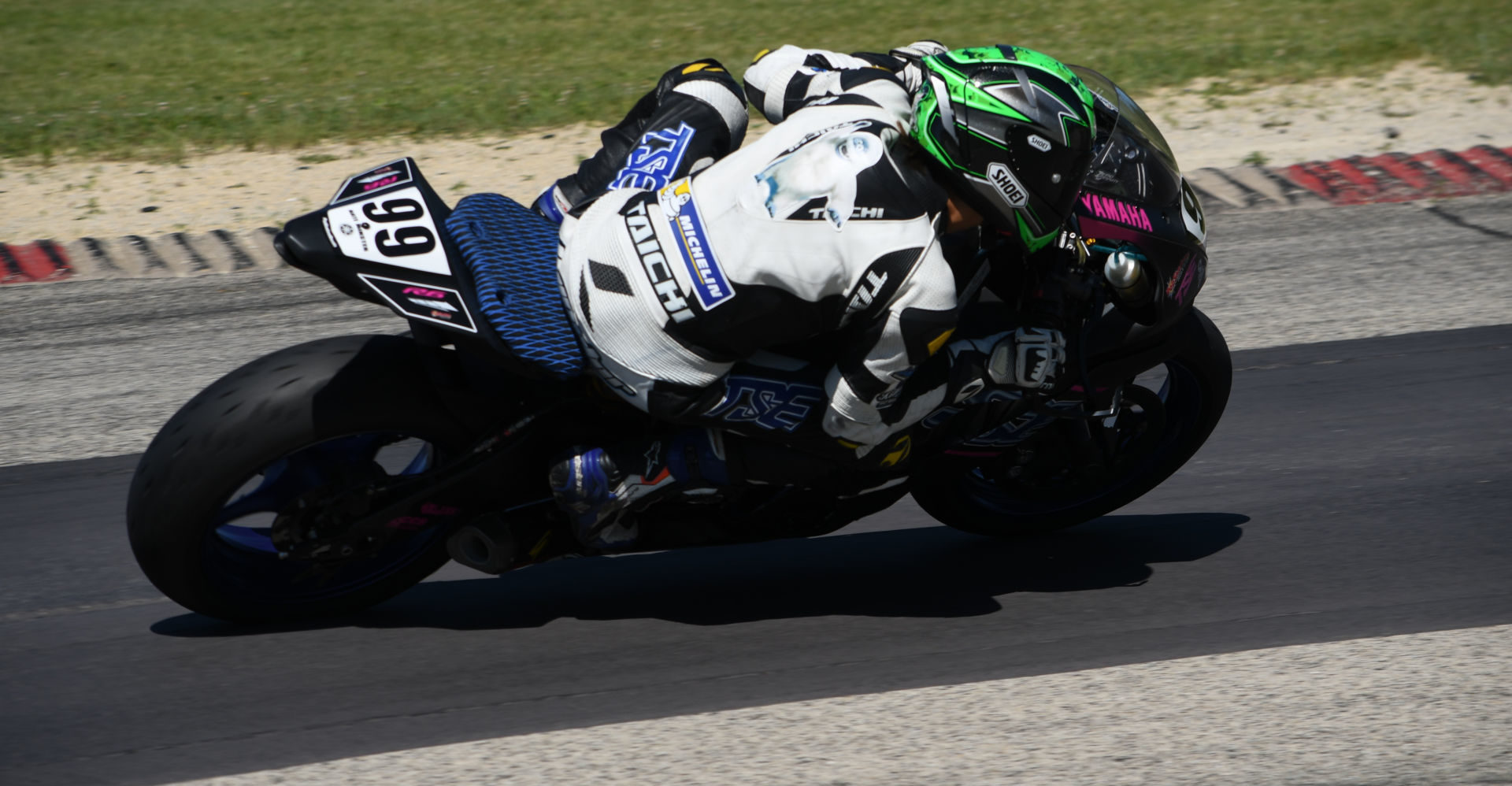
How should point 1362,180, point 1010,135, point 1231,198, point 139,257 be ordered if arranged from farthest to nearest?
1. point 1362,180
2. point 1231,198
3. point 139,257
4. point 1010,135

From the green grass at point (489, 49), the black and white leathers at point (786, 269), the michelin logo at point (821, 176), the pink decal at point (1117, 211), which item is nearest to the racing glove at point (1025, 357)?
the black and white leathers at point (786, 269)

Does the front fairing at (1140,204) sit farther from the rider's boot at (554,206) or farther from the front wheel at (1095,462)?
the rider's boot at (554,206)

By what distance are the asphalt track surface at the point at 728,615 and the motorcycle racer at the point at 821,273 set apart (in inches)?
17.3

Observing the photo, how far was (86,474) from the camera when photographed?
201 inches

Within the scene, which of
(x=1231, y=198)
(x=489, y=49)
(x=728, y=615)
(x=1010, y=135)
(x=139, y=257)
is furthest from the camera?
(x=489, y=49)

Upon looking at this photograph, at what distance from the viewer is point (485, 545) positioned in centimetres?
391

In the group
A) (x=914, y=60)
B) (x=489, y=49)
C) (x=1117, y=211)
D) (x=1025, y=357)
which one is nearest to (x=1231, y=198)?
(x=914, y=60)

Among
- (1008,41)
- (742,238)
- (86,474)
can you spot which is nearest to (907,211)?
(742,238)

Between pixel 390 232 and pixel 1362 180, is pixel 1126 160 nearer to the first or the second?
pixel 390 232

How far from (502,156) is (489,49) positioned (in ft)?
10.1

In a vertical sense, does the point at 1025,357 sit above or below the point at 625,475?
above

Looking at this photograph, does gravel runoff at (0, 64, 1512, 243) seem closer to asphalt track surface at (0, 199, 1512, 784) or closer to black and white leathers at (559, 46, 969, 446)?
asphalt track surface at (0, 199, 1512, 784)

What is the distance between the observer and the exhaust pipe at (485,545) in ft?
12.8

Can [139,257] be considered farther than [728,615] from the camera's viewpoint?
Yes
